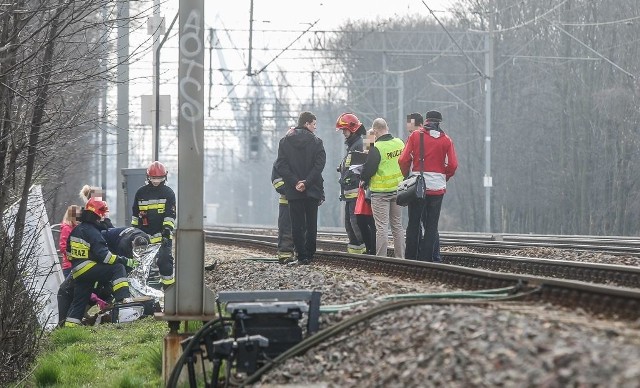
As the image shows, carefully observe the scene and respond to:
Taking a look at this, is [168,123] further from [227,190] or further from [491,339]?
[227,190]

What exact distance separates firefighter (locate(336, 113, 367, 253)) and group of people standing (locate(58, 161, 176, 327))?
2227 millimetres

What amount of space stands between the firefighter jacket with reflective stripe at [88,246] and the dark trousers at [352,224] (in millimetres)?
3255

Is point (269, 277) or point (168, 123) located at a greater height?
point (168, 123)

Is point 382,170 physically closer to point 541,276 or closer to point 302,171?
point 302,171

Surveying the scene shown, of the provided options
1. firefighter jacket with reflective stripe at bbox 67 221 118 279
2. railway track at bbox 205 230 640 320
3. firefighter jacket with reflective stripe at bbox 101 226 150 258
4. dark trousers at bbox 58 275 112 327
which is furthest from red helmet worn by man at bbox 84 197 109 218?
railway track at bbox 205 230 640 320

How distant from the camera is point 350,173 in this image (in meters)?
16.2

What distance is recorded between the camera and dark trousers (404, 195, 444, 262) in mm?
14516

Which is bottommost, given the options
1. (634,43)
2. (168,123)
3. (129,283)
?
(129,283)

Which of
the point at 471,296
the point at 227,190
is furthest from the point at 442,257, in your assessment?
the point at 227,190

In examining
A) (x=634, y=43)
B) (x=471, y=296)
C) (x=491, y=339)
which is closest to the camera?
(x=491, y=339)

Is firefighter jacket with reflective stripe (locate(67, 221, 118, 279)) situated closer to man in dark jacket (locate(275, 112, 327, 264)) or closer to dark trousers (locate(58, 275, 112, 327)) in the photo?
dark trousers (locate(58, 275, 112, 327))

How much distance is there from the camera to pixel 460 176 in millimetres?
63000

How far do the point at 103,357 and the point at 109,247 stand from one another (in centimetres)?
385

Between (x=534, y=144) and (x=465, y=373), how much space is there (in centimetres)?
5150
